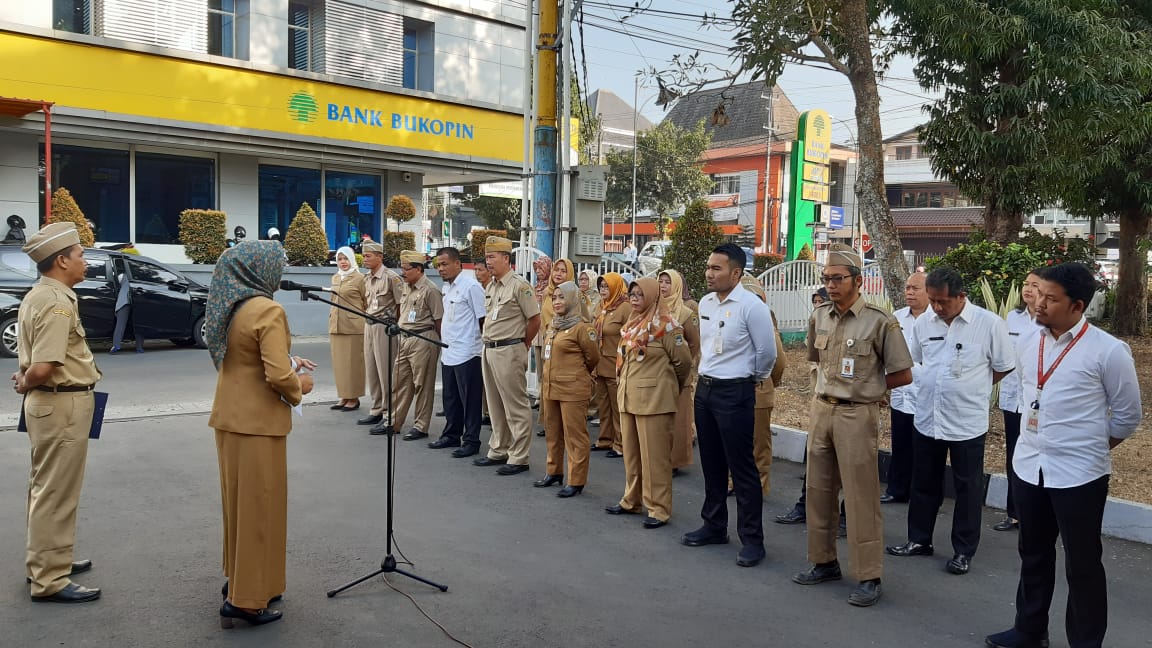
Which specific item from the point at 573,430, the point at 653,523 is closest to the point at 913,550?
the point at 653,523

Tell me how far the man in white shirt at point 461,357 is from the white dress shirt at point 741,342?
10.8 ft

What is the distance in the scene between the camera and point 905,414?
6.83 metres

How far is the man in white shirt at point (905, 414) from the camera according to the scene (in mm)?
6621

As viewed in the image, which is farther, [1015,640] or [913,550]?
[913,550]

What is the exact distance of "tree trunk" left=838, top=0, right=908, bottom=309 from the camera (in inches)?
415

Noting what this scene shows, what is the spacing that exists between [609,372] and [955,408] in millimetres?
3712

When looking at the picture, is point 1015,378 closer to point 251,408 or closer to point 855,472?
point 855,472

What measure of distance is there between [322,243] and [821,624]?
16081 millimetres

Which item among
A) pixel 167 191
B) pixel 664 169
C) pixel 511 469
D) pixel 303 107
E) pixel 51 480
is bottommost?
pixel 511 469

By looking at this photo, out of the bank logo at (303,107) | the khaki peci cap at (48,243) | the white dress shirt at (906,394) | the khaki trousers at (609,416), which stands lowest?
the khaki trousers at (609,416)

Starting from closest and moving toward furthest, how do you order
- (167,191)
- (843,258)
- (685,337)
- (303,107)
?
(843,258) < (685,337) < (167,191) < (303,107)

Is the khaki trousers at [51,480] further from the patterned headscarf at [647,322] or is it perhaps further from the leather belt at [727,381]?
the leather belt at [727,381]

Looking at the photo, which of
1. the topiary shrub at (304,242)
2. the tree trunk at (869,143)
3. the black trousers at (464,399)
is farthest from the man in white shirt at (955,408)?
the topiary shrub at (304,242)

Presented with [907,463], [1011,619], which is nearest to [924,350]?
[907,463]
